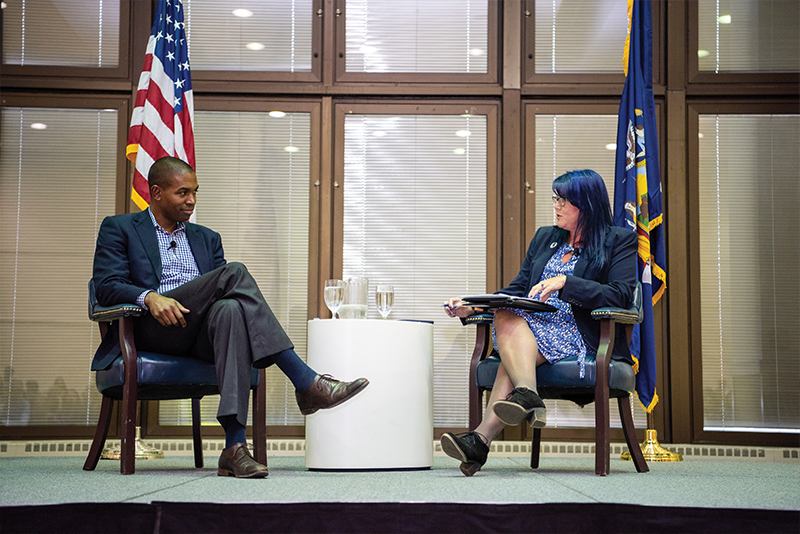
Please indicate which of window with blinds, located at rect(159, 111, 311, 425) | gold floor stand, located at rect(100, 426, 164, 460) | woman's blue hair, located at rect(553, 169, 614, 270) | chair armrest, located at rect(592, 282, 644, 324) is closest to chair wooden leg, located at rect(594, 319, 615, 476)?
chair armrest, located at rect(592, 282, 644, 324)

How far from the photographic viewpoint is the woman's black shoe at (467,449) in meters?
2.69

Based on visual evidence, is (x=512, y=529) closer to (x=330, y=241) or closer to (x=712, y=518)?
(x=712, y=518)

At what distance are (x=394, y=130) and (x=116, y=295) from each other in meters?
2.23

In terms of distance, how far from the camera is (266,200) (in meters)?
4.55

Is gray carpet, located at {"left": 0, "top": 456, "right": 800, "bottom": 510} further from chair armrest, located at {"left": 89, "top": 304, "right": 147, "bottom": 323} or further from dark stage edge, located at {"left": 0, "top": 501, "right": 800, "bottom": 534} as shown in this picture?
chair armrest, located at {"left": 89, "top": 304, "right": 147, "bottom": 323}

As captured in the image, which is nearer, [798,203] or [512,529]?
[512,529]

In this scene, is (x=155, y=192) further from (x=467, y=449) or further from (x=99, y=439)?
(x=467, y=449)

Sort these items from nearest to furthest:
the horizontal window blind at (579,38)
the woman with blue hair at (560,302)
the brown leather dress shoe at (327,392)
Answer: the brown leather dress shoe at (327,392)
the woman with blue hair at (560,302)
the horizontal window blind at (579,38)

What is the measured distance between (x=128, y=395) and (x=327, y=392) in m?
A: 0.70

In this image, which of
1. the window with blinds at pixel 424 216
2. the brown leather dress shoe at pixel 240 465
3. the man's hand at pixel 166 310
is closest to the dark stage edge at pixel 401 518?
the brown leather dress shoe at pixel 240 465

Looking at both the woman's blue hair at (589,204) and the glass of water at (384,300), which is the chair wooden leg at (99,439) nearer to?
the glass of water at (384,300)

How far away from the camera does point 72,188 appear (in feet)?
14.8

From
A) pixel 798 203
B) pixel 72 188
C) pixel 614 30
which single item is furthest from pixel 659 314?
pixel 72 188

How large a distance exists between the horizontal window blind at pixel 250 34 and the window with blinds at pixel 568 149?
1452 millimetres
